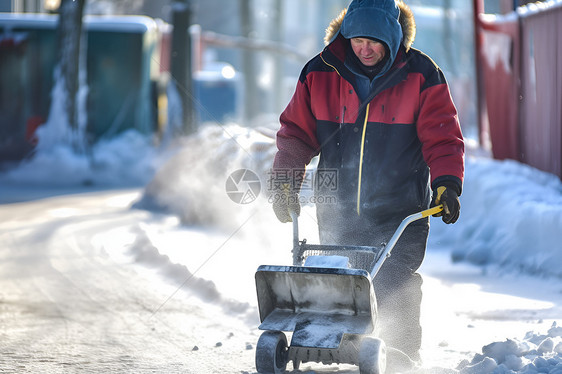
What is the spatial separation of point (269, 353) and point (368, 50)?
150cm

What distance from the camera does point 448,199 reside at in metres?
3.82

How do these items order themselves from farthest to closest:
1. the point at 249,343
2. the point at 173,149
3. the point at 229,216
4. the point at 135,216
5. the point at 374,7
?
1. the point at 173,149
2. the point at 135,216
3. the point at 229,216
4. the point at 249,343
5. the point at 374,7

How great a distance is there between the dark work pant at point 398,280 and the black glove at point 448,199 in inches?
15.2

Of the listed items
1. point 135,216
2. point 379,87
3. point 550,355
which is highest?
point 379,87

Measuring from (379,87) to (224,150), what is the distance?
6031mm

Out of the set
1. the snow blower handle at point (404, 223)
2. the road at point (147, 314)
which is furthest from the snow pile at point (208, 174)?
the snow blower handle at point (404, 223)

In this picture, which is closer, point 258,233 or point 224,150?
point 258,233

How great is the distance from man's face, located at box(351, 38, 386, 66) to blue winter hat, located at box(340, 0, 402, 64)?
6 cm

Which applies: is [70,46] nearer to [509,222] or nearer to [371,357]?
[509,222]

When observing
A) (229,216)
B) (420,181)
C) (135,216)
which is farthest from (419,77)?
(135,216)

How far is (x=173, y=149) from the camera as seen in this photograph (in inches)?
622

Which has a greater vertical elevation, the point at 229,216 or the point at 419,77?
the point at 419,77

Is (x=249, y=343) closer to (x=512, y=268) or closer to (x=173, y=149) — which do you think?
(x=512, y=268)

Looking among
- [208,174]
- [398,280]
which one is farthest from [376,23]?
[208,174]
